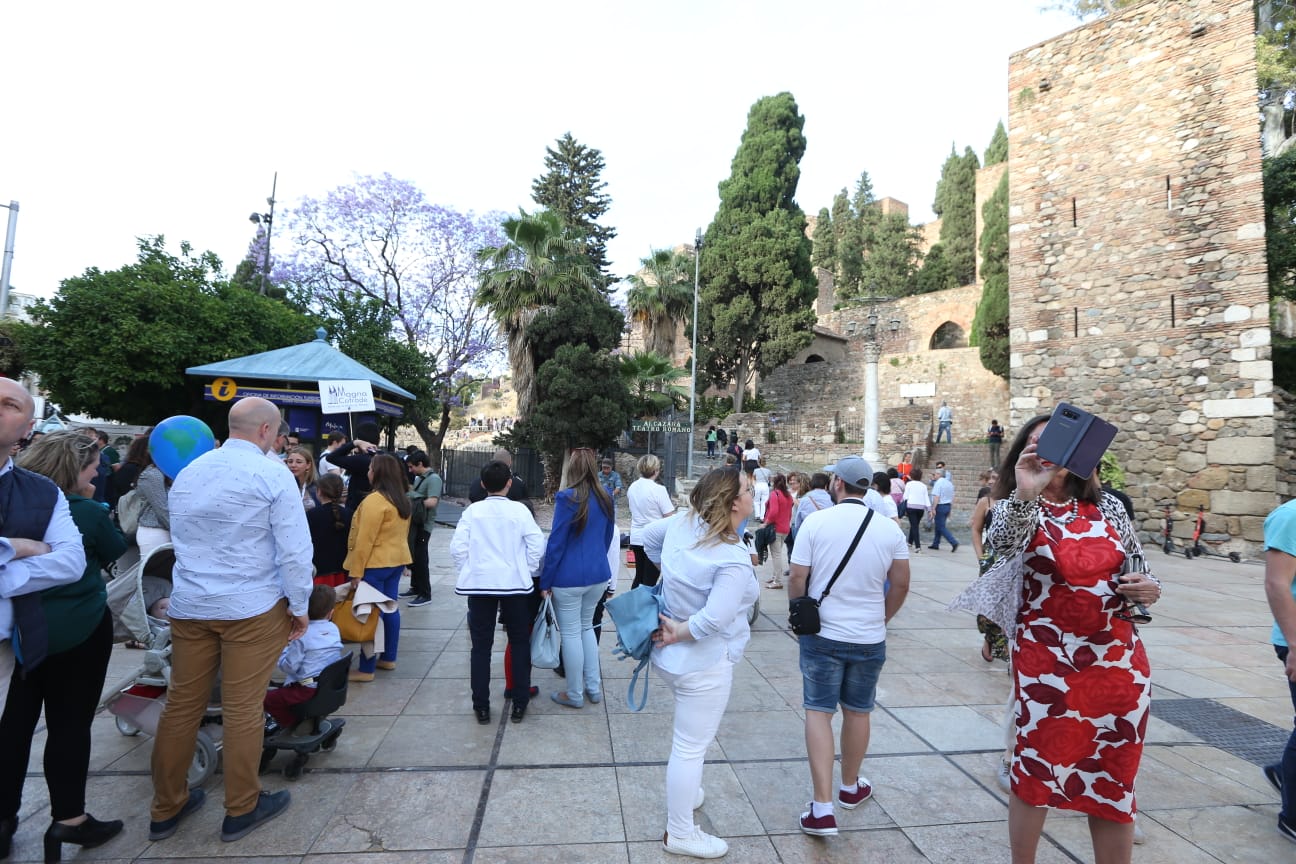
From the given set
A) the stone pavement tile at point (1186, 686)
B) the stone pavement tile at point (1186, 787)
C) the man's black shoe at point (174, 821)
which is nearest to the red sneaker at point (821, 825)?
the stone pavement tile at point (1186, 787)

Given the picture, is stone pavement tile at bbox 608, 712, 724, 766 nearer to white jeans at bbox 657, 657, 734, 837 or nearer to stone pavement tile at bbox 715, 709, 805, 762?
stone pavement tile at bbox 715, 709, 805, 762

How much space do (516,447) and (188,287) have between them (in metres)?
8.52

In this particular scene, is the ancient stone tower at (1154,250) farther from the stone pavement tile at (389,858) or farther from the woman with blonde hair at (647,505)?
the stone pavement tile at (389,858)

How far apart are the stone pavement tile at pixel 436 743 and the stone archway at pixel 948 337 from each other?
30.3m

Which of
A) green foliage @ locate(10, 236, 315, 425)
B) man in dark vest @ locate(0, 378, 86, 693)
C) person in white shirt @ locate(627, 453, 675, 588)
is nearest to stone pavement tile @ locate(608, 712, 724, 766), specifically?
person in white shirt @ locate(627, 453, 675, 588)

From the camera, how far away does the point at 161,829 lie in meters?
2.64

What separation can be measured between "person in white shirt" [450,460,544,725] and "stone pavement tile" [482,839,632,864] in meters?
1.31

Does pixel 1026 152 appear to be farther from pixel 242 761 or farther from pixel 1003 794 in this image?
pixel 242 761

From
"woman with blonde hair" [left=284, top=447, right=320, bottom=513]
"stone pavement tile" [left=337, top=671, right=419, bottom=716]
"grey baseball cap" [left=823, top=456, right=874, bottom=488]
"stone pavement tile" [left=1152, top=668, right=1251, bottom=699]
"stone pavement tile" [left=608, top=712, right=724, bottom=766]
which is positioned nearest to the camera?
"grey baseball cap" [left=823, top=456, right=874, bottom=488]

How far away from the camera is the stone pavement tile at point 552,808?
2746 millimetres

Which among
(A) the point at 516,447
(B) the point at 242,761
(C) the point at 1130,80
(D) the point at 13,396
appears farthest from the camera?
(A) the point at 516,447

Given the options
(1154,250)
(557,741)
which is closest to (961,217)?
(1154,250)

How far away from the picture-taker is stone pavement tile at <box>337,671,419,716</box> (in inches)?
158

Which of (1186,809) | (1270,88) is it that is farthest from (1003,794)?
(1270,88)
